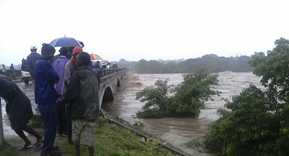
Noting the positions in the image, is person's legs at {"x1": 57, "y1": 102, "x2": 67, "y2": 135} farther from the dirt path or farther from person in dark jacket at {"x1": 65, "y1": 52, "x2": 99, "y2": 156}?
person in dark jacket at {"x1": 65, "y1": 52, "x2": 99, "y2": 156}

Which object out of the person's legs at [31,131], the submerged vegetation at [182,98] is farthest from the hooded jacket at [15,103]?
the submerged vegetation at [182,98]

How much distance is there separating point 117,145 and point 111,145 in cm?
48

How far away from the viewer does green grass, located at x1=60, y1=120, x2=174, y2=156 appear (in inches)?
369

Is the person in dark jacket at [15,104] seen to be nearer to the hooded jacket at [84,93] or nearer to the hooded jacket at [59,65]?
the hooded jacket at [59,65]

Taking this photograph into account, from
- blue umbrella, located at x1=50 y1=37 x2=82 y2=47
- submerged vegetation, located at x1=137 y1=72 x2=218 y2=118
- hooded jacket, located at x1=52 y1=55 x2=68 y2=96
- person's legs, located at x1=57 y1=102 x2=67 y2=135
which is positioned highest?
blue umbrella, located at x1=50 y1=37 x2=82 y2=47

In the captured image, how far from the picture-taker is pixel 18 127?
27.6 feet

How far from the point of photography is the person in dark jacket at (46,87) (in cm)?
746

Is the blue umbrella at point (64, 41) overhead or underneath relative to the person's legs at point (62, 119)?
overhead

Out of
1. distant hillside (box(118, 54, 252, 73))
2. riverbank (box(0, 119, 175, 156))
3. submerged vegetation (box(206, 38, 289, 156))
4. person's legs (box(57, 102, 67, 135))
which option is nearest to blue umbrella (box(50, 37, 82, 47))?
riverbank (box(0, 119, 175, 156))

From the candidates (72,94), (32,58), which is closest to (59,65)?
(72,94)

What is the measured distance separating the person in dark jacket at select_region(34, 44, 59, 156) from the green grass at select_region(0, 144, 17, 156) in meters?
1.10

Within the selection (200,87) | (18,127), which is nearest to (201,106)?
(200,87)

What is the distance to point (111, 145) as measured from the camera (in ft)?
35.7

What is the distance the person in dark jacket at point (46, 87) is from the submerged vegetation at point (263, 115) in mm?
8177
